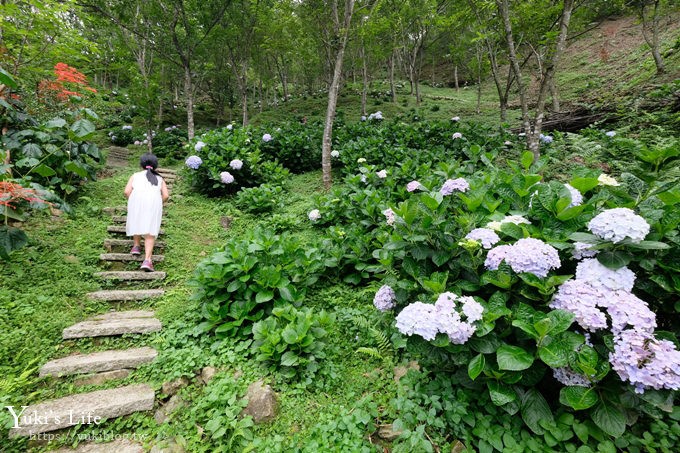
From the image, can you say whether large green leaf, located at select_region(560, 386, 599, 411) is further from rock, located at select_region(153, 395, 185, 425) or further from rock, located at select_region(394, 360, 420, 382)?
rock, located at select_region(153, 395, 185, 425)

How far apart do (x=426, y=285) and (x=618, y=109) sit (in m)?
8.34

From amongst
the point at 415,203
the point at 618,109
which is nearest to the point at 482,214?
the point at 415,203

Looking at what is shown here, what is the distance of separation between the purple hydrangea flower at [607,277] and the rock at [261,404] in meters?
2.09

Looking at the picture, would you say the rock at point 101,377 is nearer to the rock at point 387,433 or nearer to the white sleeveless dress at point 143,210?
the white sleeveless dress at point 143,210

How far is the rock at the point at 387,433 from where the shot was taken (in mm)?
1873

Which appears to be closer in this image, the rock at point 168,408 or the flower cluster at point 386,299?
the rock at point 168,408

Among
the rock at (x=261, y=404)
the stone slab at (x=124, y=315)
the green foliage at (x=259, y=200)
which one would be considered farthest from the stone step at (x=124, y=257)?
the rock at (x=261, y=404)

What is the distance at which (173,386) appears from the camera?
7.62ft

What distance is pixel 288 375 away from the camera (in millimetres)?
2264

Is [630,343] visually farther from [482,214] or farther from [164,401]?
[164,401]

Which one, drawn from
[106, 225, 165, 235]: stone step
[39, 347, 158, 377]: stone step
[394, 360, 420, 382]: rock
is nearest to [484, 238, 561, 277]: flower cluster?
[394, 360, 420, 382]: rock

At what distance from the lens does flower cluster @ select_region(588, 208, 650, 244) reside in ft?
4.61

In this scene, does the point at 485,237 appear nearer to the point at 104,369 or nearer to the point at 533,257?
the point at 533,257

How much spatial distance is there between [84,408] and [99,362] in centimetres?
44
